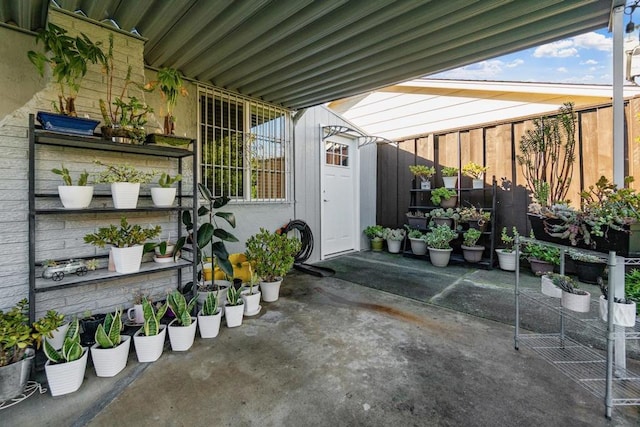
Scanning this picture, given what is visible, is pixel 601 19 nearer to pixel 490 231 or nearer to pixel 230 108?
pixel 490 231

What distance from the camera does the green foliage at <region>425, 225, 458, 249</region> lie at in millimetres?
4742

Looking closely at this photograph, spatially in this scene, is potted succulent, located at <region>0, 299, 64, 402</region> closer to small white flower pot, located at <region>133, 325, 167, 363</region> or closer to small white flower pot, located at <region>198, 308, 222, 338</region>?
small white flower pot, located at <region>133, 325, 167, 363</region>

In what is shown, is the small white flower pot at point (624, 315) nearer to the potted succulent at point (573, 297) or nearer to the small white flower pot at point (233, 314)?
the potted succulent at point (573, 297)

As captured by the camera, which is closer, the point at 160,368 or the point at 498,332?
the point at 160,368

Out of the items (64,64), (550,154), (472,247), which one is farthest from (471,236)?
(64,64)

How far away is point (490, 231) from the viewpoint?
4.70 m

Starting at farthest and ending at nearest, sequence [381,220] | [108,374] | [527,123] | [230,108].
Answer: [381,220], [527,123], [230,108], [108,374]

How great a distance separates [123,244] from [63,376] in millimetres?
912

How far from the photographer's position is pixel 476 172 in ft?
15.8

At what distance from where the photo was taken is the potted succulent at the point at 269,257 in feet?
10.1

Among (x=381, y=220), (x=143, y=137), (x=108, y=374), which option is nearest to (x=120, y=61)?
(x=143, y=137)

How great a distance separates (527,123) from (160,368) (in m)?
5.57

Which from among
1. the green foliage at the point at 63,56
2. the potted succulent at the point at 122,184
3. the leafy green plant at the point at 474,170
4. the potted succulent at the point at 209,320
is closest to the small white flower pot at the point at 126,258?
the potted succulent at the point at 122,184

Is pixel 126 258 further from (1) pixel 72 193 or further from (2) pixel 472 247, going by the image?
(2) pixel 472 247
